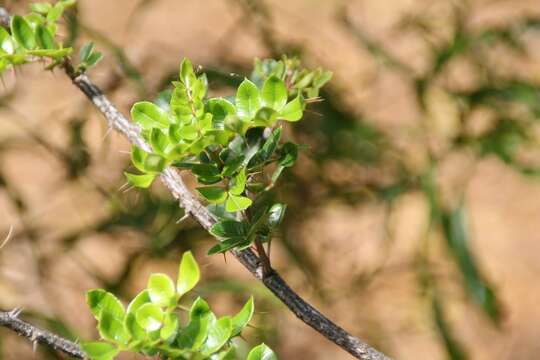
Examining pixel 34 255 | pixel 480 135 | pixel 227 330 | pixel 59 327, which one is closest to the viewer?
pixel 227 330

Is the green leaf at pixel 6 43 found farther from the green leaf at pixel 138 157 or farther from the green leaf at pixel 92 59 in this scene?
the green leaf at pixel 138 157

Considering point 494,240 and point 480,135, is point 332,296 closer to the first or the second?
point 480,135

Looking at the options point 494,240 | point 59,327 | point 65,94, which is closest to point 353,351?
point 59,327

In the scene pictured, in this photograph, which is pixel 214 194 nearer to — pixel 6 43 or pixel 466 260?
pixel 6 43

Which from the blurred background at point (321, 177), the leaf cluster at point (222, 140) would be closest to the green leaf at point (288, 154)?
the leaf cluster at point (222, 140)

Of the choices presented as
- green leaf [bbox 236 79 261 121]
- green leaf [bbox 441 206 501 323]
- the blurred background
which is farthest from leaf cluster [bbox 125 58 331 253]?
green leaf [bbox 441 206 501 323]

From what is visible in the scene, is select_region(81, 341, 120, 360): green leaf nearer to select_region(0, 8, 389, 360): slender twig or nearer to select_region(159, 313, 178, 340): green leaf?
select_region(159, 313, 178, 340): green leaf
